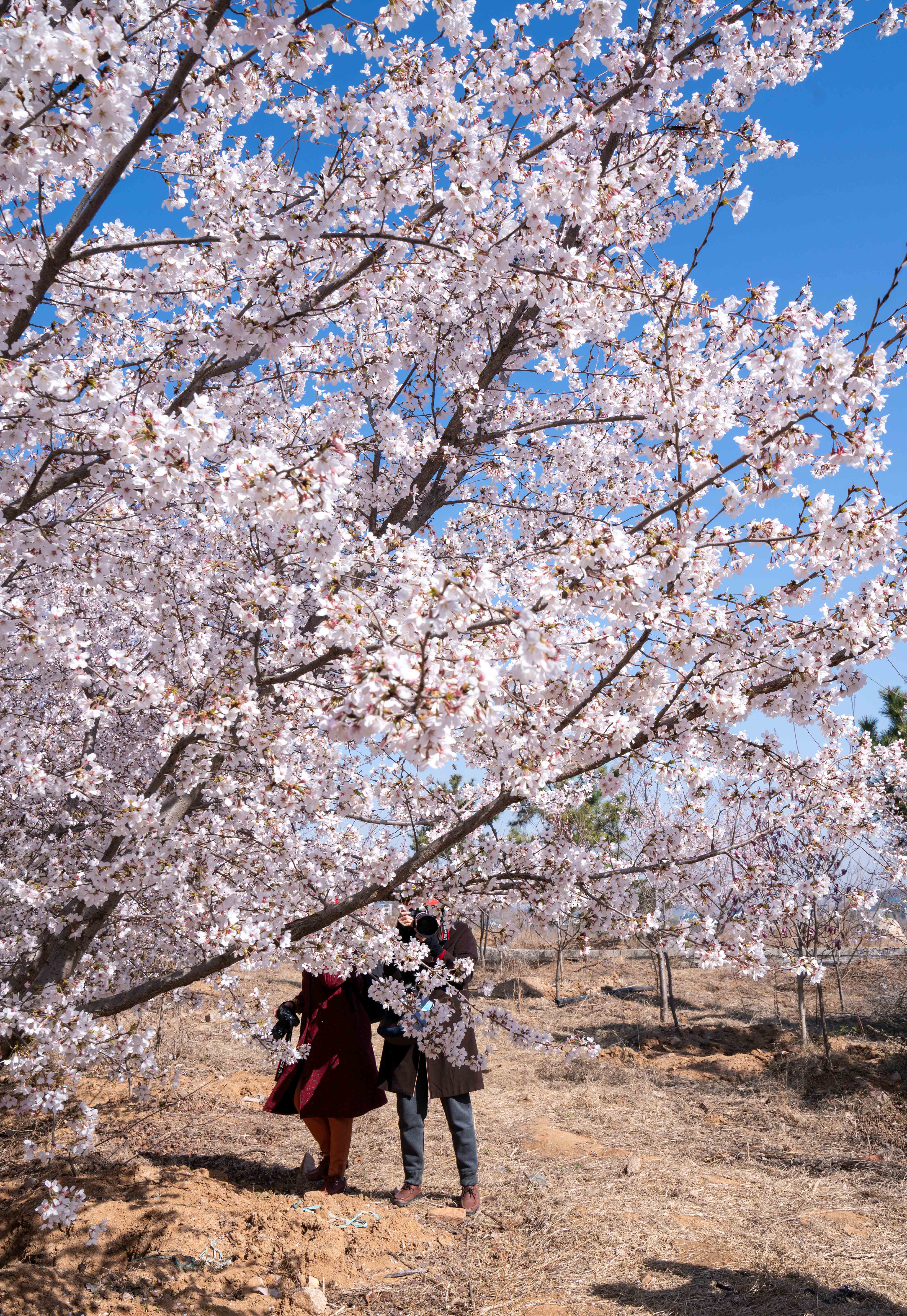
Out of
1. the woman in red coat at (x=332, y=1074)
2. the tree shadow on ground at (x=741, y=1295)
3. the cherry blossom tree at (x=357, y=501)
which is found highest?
the cherry blossom tree at (x=357, y=501)

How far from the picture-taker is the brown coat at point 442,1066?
4918 mm

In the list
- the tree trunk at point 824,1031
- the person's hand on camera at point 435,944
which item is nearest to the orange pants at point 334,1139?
the person's hand on camera at point 435,944

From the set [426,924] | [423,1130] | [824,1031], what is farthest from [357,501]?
[824,1031]

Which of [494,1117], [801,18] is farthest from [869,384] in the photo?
[494,1117]

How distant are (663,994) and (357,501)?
9.63 meters

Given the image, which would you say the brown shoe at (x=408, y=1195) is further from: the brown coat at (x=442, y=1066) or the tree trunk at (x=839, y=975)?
the tree trunk at (x=839, y=975)

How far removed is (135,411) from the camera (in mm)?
2748

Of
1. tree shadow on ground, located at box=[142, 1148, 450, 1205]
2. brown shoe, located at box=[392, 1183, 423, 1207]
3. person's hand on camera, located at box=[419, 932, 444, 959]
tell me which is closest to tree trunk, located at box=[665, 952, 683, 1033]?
tree shadow on ground, located at box=[142, 1148, 450, 1205]

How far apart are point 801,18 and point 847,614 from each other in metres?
4.13

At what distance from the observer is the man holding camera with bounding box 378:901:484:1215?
492cm

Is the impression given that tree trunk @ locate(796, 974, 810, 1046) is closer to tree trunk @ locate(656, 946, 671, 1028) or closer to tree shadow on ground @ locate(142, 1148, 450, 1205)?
tree trunk @ locate(656, 946, 671, 1028)

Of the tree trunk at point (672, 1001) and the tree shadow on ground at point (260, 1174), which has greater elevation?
the tree trunk at point (672, 1001)

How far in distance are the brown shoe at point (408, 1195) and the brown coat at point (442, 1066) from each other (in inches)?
23.3

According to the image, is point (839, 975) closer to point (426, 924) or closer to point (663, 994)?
point (663, 994)
